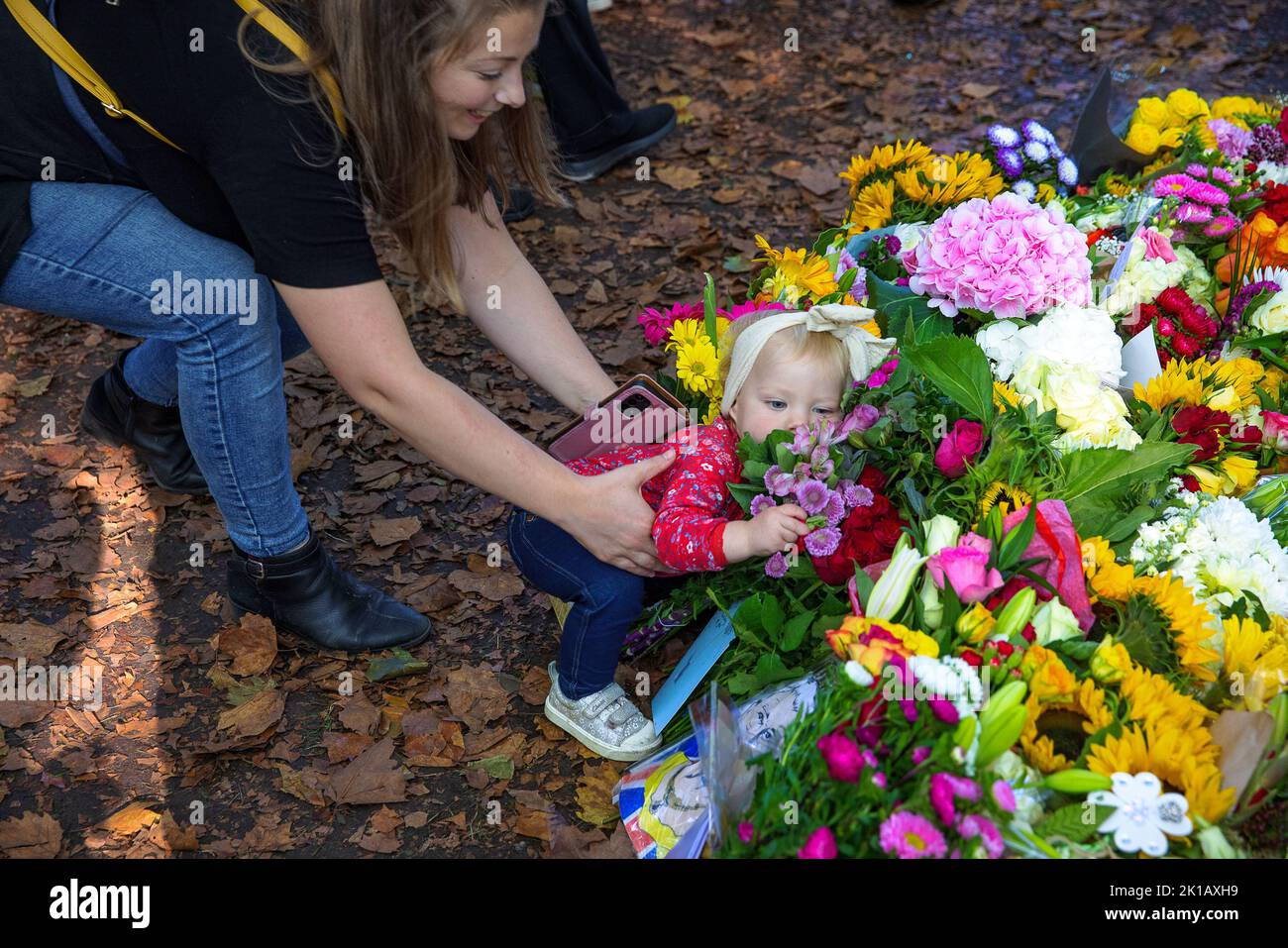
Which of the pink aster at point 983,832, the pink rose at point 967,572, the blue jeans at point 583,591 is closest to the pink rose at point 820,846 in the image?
the pink aster at point 983,832

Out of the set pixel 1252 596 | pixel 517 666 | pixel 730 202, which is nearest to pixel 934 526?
pixel 1252 596

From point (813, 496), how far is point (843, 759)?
0.61 metres

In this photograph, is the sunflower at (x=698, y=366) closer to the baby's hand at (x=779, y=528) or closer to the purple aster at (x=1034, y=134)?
the baby's hand at (x=779, y=528)

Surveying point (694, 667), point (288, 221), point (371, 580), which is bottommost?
point (371, 580)

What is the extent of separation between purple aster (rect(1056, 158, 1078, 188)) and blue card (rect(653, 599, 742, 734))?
1.52 metres

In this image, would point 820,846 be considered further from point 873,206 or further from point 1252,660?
point 873,206

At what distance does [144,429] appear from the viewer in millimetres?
3018

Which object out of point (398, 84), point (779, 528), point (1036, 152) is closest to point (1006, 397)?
point (779, 528)

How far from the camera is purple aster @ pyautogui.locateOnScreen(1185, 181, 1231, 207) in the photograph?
8.89ft

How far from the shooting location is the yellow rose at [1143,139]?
3127mm

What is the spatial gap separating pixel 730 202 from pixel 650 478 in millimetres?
2586

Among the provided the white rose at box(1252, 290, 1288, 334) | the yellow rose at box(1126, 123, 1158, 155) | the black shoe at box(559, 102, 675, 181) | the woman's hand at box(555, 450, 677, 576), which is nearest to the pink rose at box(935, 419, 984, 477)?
the woman's hand at box(555, 450, 677, 576)

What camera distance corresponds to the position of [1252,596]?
1865 mm
